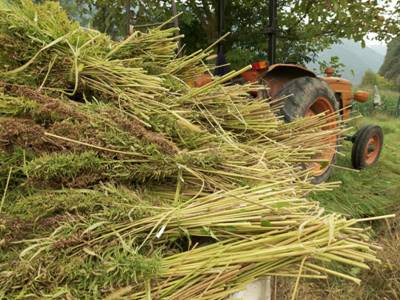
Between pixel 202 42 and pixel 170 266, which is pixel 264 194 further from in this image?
pixel 202 42

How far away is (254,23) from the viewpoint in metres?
5.40

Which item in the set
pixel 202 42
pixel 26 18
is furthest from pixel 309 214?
pixel 202 42

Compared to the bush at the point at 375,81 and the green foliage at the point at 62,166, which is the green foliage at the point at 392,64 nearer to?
the bush at the point at 375,81

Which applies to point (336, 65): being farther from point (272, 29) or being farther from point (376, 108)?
point (376, 108)

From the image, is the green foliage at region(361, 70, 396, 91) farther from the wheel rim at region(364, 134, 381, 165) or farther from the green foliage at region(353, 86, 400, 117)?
the wheel rim at region(364, 134, 381, 165)

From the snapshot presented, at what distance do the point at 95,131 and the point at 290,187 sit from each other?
0.64 metres

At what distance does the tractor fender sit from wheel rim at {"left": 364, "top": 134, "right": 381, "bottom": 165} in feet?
4.01

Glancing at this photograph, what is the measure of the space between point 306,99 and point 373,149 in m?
1.42

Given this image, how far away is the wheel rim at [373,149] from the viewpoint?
406cm

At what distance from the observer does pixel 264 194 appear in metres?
1.22

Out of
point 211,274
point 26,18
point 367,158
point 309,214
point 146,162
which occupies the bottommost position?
point 367,158

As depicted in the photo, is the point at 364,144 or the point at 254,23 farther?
the point at 254,23

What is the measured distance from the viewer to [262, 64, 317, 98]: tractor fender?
3123mm

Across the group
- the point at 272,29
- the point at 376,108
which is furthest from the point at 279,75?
the point at 376,108
